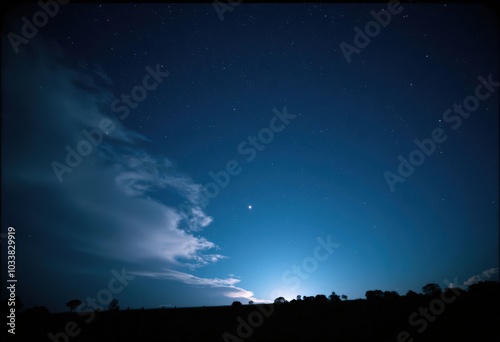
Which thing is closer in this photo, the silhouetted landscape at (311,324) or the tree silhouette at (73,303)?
the silhouetted landscape at (311,324)

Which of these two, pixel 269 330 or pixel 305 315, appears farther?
pixel 305 315

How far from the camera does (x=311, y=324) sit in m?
25.9

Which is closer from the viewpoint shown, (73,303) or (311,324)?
(311,324)

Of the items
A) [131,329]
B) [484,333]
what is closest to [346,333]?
[484,333]

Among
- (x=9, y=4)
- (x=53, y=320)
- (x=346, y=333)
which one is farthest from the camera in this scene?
(x=53, y=320)

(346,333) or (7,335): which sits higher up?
(7,335)

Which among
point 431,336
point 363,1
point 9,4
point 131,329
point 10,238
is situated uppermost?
point 9,4

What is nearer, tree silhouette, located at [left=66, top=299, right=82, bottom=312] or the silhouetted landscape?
the silhouetted landscape

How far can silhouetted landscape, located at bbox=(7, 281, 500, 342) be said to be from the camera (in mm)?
20625

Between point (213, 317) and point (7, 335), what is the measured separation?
23.0m

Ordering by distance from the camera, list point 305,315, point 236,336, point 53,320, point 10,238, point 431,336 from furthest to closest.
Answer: point 53,320, point 305,315, point 236,336, point 431,336, point 10,238

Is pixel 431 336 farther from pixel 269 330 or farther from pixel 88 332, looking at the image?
pixel 88 332

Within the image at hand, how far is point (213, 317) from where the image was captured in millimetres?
32156

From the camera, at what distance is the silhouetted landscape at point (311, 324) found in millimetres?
20625
